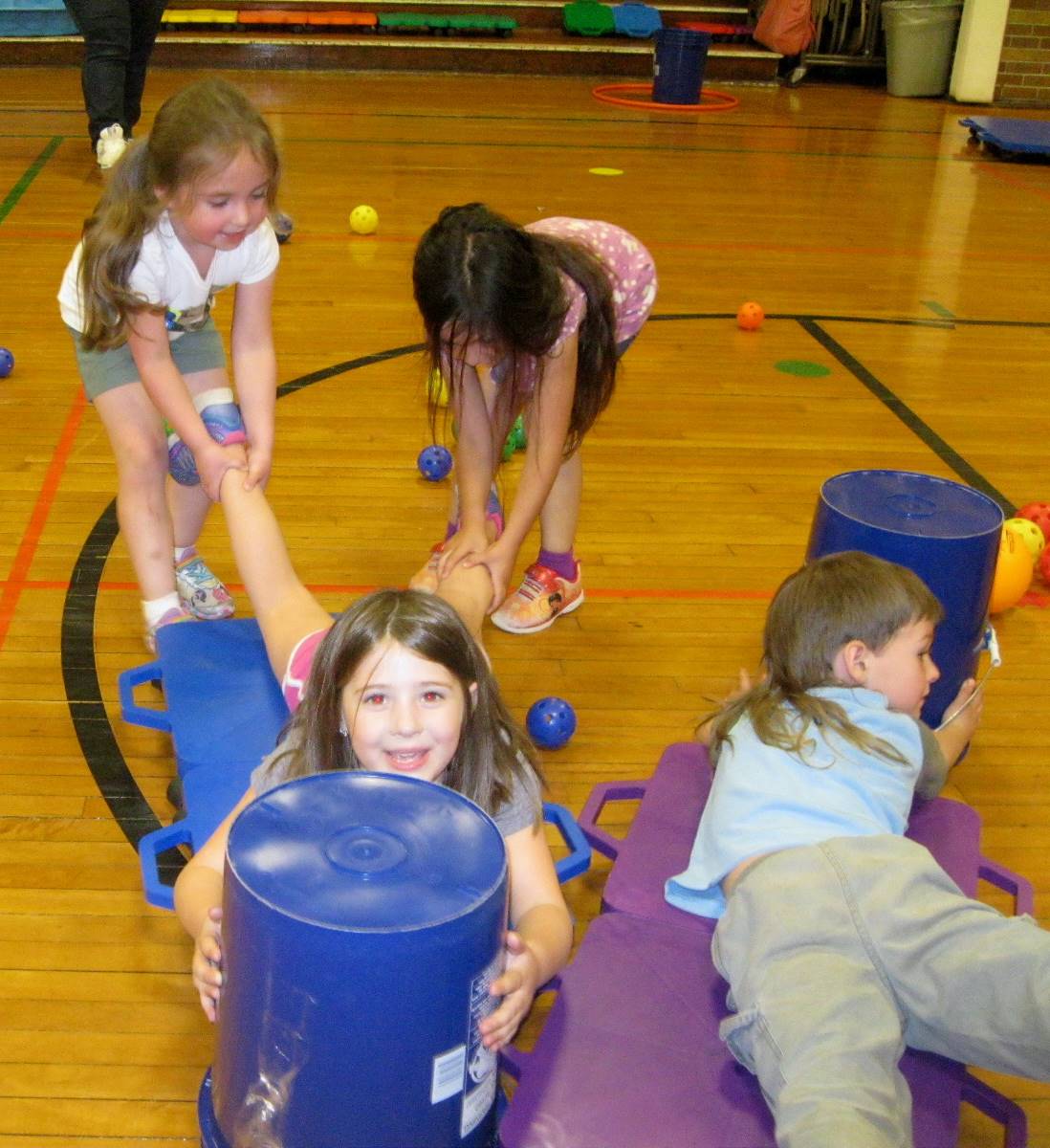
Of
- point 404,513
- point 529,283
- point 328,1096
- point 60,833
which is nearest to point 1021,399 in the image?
point 404,513

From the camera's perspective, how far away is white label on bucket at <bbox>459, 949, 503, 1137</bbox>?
3.70 ft

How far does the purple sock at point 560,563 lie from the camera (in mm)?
2361

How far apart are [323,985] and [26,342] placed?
9.16 ft

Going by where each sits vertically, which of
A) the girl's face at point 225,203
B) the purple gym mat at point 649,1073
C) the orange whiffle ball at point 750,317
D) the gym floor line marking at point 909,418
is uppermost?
the girl's face at point 225,203

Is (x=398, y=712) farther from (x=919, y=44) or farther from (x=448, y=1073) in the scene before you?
(x=919, y=44)

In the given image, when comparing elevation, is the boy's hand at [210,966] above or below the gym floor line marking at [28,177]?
above

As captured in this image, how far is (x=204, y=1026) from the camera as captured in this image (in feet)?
4.85

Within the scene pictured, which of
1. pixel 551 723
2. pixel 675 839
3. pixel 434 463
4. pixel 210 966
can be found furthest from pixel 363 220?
pixel 210 966

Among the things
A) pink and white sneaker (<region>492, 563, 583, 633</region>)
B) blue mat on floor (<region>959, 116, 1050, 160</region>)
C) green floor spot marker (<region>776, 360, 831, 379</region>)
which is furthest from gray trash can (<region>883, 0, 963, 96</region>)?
pink and white sneaker (<region>492, 563, 583, 633</region>)

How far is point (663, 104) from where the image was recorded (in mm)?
7285

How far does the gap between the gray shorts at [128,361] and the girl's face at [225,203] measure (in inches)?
8.7

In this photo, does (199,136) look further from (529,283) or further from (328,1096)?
(328,1096)

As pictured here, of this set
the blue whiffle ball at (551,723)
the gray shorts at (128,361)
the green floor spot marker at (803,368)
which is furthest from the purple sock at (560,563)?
the green floor spot marker at (803,368)

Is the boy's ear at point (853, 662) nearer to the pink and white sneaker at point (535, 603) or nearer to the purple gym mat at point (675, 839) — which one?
the purple gym mat at point (675, 839)
